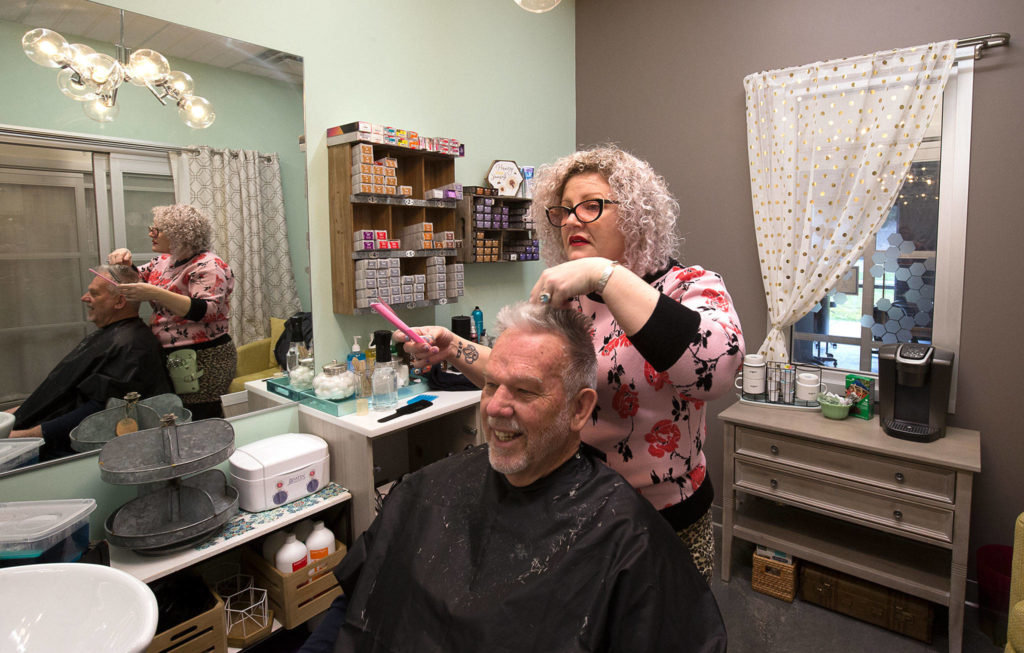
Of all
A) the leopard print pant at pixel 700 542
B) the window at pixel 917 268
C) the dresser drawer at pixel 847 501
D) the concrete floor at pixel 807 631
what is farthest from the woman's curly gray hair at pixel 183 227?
the window at pixel 917 268

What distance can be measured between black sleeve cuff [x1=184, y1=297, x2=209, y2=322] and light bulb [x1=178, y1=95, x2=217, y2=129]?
24.3 inches

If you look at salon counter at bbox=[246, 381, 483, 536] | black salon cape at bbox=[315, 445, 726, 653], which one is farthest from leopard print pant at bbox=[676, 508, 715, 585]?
salon counter at bbox=[246, 381, 483, 536]

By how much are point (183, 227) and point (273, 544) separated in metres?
1.17

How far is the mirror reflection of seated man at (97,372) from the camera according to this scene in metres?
1.77

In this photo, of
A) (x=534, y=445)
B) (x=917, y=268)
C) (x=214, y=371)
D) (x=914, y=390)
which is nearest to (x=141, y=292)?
(x=214, y=371)

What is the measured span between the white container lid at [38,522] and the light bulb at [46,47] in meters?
1.29

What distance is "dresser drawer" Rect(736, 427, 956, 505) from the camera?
7.21 feet

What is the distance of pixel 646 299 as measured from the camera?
39.6 inches

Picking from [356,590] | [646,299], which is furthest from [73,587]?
[646,299]

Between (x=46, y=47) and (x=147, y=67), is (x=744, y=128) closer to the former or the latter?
(x=147, y=67)

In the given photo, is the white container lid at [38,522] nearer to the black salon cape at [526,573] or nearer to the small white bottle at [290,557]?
the small white bottle at [290,557]

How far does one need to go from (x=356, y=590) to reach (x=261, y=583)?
1040 mm

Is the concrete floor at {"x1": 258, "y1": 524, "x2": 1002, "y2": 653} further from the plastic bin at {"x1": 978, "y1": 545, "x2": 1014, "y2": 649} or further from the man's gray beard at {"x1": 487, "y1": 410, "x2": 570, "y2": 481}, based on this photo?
Answer: the man's gray beard at {"x1": 487, "y1": 410, "x2": 570, "y2": 481}

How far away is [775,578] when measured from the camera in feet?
8.53
